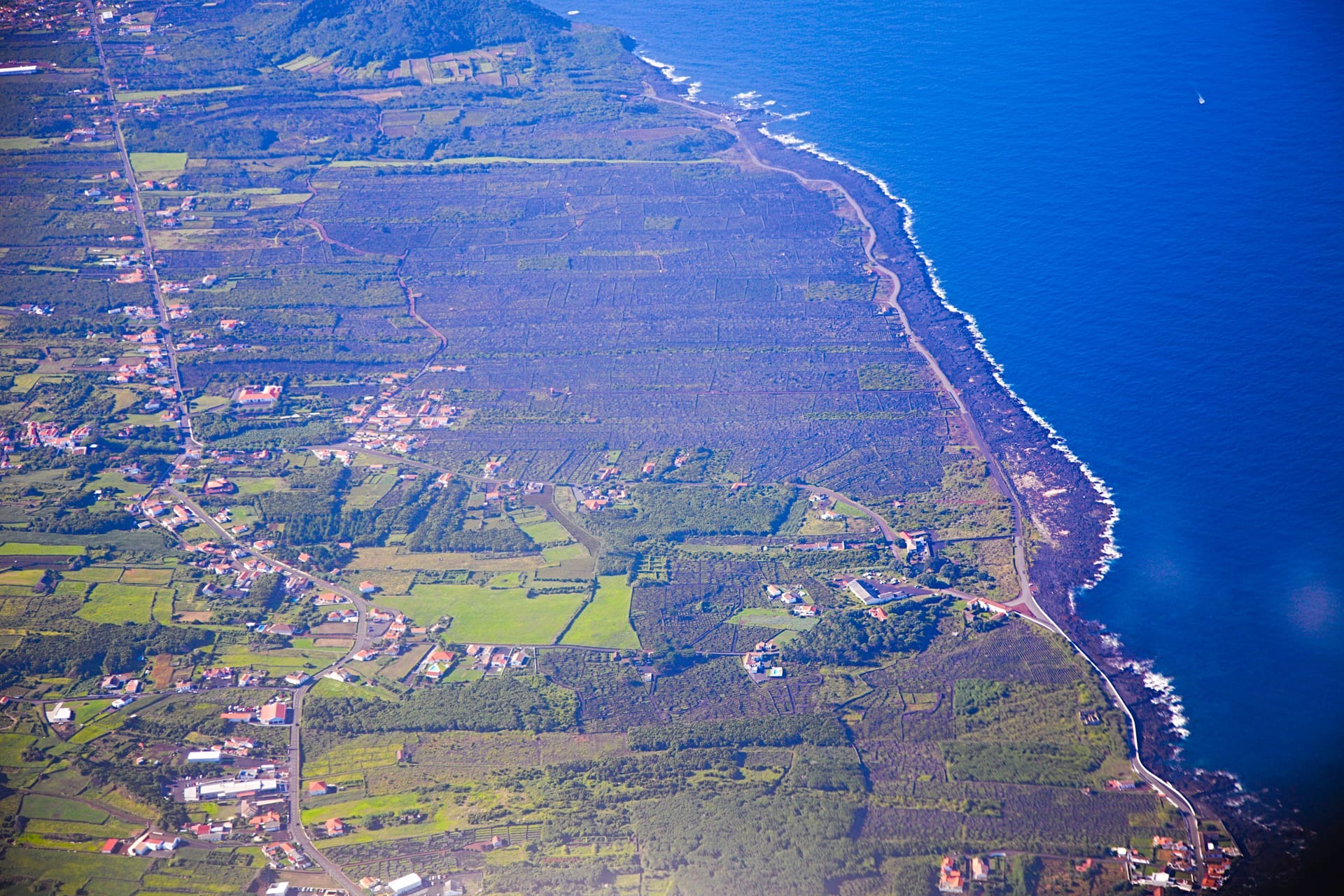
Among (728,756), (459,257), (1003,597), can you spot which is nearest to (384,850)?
(728,756)

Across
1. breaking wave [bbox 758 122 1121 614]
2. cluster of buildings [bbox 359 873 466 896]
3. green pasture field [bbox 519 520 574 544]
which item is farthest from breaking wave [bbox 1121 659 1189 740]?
cluster of buildings [bbox 359 873 466 896]

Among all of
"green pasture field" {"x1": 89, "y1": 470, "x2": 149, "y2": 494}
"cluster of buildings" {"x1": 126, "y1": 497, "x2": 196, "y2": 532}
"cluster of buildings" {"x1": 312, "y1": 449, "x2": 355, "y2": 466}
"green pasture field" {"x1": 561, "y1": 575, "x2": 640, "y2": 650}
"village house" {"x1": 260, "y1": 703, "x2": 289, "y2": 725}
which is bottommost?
"green pasture field" {"x1": 89, "y1": 470, "x2": 149, "y2": 494}

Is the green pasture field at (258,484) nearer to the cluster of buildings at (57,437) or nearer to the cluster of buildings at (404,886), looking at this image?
the cluster of buildings at (57,437)

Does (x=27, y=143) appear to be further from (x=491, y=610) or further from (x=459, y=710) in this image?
(x=459, y=710)

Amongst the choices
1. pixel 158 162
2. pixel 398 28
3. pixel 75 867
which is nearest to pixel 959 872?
pixel 75 867

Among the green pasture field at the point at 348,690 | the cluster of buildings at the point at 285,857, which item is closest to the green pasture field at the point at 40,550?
the green pasture field at the point at 348,690

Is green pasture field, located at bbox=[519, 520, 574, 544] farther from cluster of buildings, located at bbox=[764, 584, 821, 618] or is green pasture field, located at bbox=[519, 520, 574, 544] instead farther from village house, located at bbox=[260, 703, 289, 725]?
village house, located at bbox=[260, 703, 289, 725]
